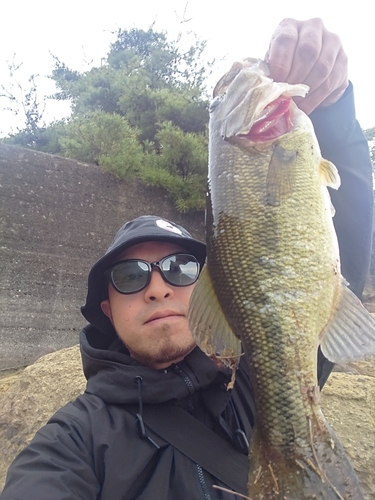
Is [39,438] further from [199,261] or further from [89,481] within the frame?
[199,261]

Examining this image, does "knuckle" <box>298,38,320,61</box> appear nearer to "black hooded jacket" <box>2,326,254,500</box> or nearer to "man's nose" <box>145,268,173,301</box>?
"man's nose" <box>145,268,173,301</box>

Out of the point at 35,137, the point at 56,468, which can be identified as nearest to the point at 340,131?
the point at 56,468

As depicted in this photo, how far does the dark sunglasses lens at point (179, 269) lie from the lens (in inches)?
78.7

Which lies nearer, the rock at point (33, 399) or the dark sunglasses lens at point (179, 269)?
the dark sunglasses lens at point (179, 269)

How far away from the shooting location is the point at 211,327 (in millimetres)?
1397

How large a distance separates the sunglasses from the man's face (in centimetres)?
3

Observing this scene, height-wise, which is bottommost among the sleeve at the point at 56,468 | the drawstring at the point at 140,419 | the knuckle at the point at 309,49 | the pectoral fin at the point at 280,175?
the sleeve at the point at 56,468

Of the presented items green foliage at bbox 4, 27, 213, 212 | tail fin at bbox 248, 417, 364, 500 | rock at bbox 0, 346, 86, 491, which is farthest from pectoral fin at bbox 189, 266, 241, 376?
green foliage at bbox 4, 27, 213, 212

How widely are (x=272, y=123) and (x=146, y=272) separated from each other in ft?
3.12

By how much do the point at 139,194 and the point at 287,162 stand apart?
7.28 meters

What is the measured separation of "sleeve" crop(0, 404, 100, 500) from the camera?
4.41 feet

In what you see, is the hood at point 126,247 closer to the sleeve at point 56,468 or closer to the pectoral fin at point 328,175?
the sleeve at point 56,468

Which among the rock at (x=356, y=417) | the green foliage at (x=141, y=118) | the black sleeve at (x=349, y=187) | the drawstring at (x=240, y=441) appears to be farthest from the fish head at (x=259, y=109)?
the green foliage at (x=141, y=118)

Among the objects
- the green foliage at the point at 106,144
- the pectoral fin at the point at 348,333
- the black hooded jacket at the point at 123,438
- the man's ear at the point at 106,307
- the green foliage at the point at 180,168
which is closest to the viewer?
the pectoral fin at the point at 348,333
